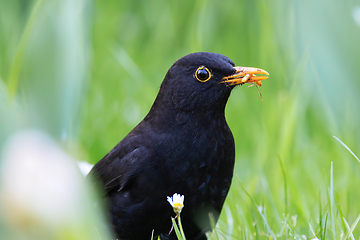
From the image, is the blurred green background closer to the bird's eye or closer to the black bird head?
the black bird head

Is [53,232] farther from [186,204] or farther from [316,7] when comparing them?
[186,204]

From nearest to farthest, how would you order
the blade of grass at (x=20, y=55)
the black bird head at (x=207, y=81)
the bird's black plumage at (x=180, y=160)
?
the blade of grass at (x=20, y=55), the bird's black plumage at (x=180, y=160), the black bird head at (x=207, y=81)

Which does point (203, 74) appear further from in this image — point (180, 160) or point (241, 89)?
point (241, 89)

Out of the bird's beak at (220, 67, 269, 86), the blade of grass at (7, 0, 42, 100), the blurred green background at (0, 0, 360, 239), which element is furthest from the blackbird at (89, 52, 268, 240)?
the blade of grass at (7, 0, 42, 100)

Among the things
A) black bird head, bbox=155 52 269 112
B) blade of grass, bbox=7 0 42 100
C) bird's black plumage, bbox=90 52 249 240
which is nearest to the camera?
blade of grass, bbox=7 0 42 100

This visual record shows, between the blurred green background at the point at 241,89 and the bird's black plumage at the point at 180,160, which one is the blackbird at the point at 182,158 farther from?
Result: the blurred green background at the point at 241,89

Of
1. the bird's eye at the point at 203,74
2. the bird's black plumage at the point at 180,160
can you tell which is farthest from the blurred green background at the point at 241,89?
the bird's eye at the point at 203,74

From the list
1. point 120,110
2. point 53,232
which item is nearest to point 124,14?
point 120,110
